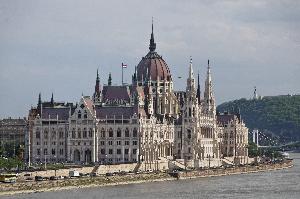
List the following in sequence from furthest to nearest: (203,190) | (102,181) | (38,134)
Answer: (38,134)
(102,181)
(203,190)

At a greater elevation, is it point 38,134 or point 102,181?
point 38,134

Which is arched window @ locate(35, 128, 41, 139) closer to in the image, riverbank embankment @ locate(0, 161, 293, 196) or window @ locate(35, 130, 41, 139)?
window @ locate(35, 130, 41, 139)

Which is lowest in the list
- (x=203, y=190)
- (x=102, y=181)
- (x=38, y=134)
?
(x=203, y=190)

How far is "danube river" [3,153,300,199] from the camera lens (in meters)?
135

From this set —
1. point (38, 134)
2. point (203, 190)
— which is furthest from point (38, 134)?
point (203, 190)

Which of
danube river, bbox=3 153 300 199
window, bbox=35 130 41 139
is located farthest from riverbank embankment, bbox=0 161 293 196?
window, bbox=35 130 41 139

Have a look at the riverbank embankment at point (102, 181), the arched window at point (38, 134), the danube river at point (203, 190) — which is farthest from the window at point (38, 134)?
the danube river at point (203, 190)

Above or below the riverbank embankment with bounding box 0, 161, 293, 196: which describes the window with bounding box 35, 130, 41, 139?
above

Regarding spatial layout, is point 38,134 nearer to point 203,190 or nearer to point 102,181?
point 102,181

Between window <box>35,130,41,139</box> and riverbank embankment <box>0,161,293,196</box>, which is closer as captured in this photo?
Result: riverbank embankment <box>0,161,293,196</box>

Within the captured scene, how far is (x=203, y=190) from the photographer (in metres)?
147

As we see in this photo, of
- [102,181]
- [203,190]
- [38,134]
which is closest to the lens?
[203,190]

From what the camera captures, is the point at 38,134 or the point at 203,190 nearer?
the point at 203,190

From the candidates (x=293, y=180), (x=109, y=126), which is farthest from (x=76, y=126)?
(x=293, y=180)
